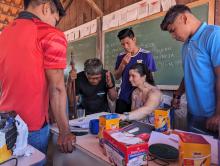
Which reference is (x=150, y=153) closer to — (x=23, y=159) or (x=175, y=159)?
(x=175, y=159)

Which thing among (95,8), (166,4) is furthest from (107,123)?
(95,8)

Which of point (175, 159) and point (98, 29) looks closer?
point (175, 159)

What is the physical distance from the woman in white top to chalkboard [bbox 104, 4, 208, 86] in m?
0.55

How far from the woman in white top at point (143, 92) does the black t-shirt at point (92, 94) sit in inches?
14.4

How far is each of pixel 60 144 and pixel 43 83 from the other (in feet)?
0.96

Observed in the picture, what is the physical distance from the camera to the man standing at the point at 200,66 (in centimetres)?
141

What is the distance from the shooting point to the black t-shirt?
7.41ft

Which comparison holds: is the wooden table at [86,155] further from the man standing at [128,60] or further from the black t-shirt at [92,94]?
the man standing at [128,60]

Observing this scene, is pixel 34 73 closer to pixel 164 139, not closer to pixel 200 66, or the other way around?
pixel 164 139

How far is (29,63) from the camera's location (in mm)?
1015

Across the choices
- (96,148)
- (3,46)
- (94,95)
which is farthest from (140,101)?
(3,46)

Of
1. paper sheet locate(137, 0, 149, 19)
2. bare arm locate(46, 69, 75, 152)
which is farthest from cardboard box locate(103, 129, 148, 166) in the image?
paper sheet locate(137, 0, 149, 19)

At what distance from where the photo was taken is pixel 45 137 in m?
1.14

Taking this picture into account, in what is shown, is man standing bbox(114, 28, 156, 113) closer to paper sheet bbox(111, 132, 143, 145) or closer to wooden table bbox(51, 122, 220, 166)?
wooden table bbox(51, 122, 220, 166)
